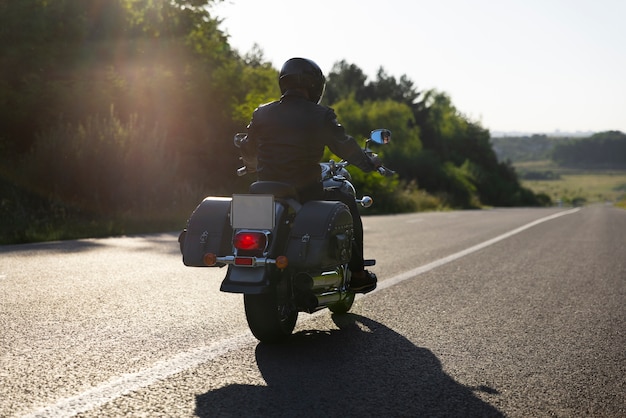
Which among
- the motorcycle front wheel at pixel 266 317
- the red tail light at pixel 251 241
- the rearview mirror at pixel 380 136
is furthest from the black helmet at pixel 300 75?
the motorcycle front wheel at pixel 266 317

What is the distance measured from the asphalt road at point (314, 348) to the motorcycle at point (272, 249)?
0.29 metres

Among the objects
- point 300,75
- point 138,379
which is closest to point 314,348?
point 138,379

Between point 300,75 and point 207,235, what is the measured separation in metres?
1.35

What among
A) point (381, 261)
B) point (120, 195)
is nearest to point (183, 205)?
point (120, 195)

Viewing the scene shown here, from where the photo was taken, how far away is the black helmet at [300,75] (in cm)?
560

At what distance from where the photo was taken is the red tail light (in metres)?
4.90

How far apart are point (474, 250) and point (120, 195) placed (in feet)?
28.9

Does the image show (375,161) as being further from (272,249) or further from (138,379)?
(138,379)

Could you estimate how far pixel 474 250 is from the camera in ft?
44.5

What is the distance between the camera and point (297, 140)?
17.9 feet

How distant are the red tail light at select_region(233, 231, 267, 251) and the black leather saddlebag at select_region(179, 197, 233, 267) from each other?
0.22 m

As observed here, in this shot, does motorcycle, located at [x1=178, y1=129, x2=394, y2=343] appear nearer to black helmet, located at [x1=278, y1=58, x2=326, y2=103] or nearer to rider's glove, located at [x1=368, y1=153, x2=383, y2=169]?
rider's glove, located at [x1=368, y1=153, x2=383, y2=169]

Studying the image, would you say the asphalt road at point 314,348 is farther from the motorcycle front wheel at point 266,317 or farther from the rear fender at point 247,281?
the rear fender at point 247,281

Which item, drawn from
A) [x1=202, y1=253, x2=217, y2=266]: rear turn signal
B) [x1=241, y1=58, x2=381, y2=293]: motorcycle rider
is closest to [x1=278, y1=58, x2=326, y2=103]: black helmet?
[x1=241, y1=58, x2=381, y2=293]: motorcycle rider
